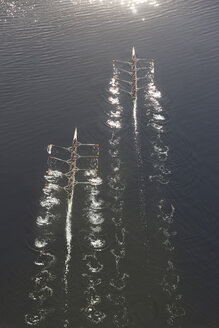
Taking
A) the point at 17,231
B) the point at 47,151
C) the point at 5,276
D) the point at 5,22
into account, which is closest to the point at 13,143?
the point at 47,151

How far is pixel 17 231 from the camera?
135 feet

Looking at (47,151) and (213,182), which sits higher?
(47,151)

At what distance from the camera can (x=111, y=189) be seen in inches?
1823

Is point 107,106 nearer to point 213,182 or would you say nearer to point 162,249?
point 213,182

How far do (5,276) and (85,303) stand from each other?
9.89 meters

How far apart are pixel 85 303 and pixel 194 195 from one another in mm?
21293

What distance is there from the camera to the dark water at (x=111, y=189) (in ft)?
114

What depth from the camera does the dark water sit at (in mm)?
34781

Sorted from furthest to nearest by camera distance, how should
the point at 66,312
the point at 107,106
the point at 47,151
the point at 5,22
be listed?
1. the point at 5,22
2. the point at 107,106
3. the point at 47,151
4. the point at 66,312

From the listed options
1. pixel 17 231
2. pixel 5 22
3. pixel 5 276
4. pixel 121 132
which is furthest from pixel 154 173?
pixel 5 22

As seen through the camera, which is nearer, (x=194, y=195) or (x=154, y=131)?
(x=194, y=195)

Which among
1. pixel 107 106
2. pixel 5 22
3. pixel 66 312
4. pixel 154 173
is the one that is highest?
pixel 5 22

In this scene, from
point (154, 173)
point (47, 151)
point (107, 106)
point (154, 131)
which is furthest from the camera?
point (107, 106)

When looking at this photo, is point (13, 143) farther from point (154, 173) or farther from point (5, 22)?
point (5, 22)
